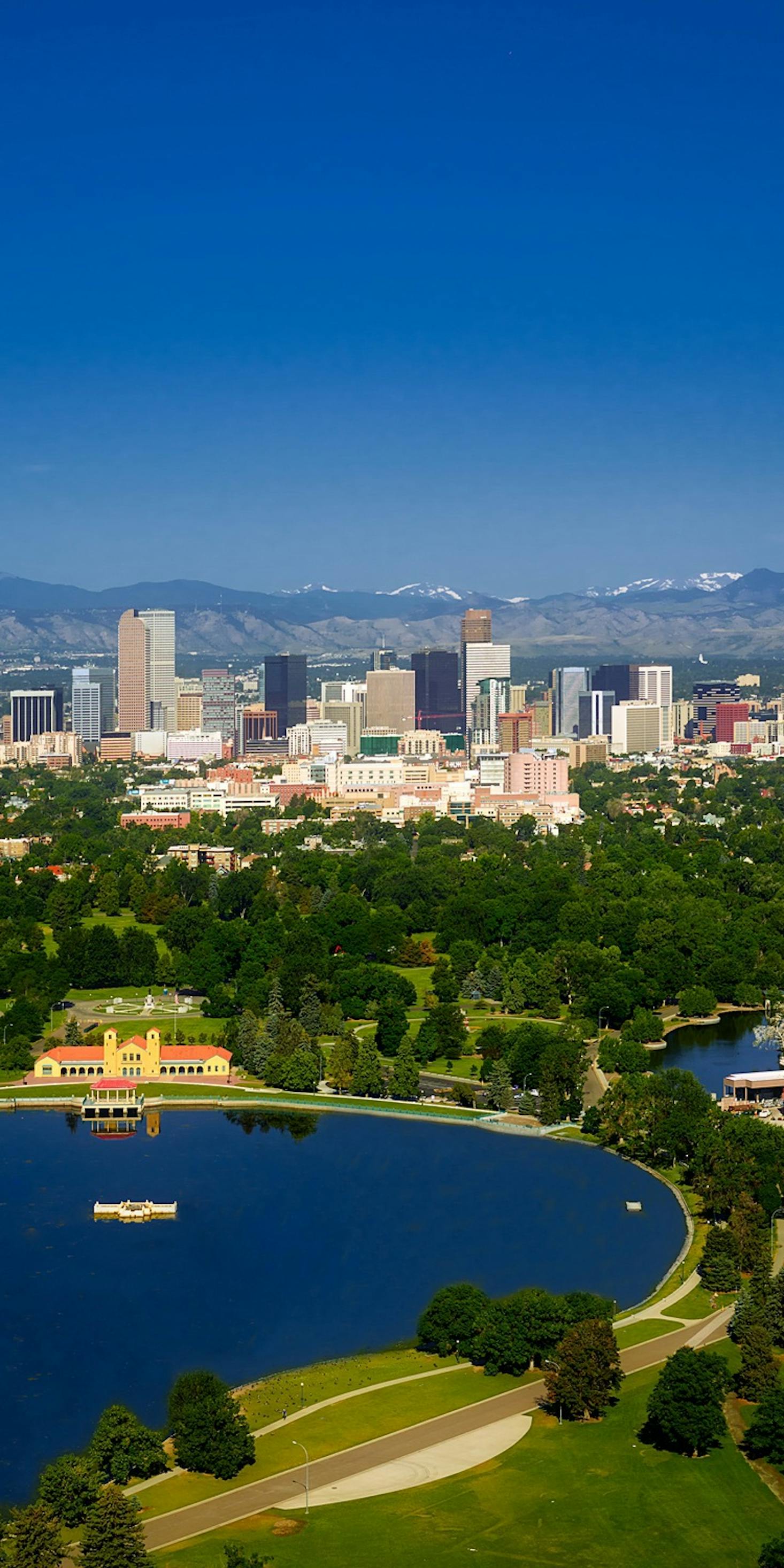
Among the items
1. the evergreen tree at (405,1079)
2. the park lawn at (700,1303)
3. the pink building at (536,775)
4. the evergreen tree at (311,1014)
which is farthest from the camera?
the pink building at (536,775)

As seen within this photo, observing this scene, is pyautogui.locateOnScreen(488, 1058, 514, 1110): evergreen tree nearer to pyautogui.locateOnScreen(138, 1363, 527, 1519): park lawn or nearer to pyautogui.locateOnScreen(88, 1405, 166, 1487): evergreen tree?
pyautogui.locateOnScreen(138, 1363, 527, 1519): park lawn

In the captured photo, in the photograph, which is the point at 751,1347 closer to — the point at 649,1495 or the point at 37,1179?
the point at 649,1495

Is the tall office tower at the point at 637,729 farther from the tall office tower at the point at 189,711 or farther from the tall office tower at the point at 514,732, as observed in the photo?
the tall office tower at the point at 189,711

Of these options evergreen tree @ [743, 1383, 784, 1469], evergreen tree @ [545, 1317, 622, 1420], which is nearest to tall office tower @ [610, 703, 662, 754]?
evergreen tree @ [545, 1317, 622, 1420]

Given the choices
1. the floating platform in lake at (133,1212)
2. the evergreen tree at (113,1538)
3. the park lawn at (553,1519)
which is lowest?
the park lawn at (553,1519)

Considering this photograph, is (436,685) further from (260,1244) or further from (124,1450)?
(124,1450)

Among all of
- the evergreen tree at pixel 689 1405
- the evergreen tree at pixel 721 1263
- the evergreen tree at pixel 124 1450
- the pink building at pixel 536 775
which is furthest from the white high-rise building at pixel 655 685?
the evergreen tree at pixel 124 1450
